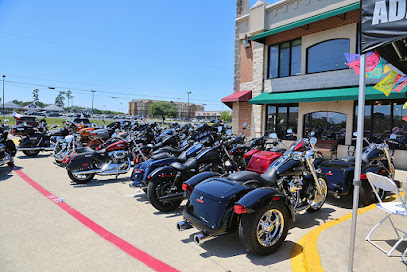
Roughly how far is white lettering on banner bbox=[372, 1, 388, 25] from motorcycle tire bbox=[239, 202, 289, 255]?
7.82 ft

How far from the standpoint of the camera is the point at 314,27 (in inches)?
486

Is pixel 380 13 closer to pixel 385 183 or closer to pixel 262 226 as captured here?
pixel 385 183

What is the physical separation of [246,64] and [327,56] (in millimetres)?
4860

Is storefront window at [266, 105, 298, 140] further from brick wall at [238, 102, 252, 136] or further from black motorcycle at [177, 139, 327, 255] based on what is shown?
black motorcycle at [177, 139, 327, 255]

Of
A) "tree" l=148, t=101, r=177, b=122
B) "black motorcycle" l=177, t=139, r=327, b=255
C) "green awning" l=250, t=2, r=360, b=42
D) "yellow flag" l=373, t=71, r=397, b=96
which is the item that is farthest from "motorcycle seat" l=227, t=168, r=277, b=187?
"tree" l=148, t=101, r=177, b=122

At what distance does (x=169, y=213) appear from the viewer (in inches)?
203

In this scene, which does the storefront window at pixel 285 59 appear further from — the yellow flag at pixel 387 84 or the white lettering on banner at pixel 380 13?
the white lettering on banner at pixel 380 13

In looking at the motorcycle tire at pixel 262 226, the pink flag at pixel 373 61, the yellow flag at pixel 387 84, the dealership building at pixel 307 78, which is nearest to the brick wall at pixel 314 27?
the dealership building at pixel 307 78

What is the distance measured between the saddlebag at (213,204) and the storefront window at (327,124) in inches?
358

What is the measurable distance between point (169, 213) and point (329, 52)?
10684 millimetres

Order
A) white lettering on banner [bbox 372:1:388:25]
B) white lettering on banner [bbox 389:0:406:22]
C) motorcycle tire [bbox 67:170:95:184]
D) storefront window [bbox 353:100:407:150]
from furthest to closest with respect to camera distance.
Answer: storefront window [bbox 353:100:407:150] < motorcycle tire [bbox 67:170:95:184] < white lettering on banner [bbox 372:1:388:25] < white lettering on banner [bbox 389:0:406:22]

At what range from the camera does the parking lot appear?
3291 mm

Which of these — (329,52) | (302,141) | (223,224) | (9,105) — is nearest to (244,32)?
(329,52)

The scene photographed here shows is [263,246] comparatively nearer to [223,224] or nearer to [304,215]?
[223,224]
